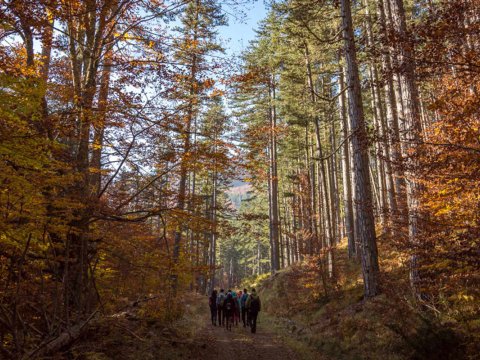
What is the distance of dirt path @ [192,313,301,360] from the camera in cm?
874

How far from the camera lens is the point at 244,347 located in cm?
988

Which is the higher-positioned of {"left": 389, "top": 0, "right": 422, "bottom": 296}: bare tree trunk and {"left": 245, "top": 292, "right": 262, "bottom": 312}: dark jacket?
{"left": 389, "top": 0, "right": 422, "bottom": 296}: bare tree trunk

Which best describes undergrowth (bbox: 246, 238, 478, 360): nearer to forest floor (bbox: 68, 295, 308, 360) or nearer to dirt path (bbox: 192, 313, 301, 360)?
dirt path (bbox: 192, 313, 301, 360)

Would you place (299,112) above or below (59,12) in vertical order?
above

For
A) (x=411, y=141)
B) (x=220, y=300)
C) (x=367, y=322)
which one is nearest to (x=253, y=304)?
(x=220, y=300)

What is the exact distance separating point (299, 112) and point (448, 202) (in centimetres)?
1467

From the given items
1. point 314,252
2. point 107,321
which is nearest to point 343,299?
point 314,252

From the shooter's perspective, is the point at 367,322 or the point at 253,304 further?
the point at 253,304

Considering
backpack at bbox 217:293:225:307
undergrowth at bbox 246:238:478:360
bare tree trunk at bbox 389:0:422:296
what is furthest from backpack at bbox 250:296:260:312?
bare tree trunk at bbox 389:0:422:296

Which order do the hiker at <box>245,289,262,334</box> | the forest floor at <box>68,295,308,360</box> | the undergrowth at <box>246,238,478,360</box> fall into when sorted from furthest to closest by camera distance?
the hiker at <box>245,289,262,334</box> → the forest floor at <box>68,295,308,360</box> → the undergrowth at <box>246,238,478,360</box>

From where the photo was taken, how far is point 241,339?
36.5 ft

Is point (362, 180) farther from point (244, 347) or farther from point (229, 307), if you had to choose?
point (229, 307)

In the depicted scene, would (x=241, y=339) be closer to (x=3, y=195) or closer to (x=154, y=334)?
(x=154, y=334)

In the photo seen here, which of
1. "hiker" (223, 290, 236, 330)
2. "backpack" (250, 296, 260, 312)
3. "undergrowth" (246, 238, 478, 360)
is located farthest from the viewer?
"hiker" (223, 290, 236, 330)
